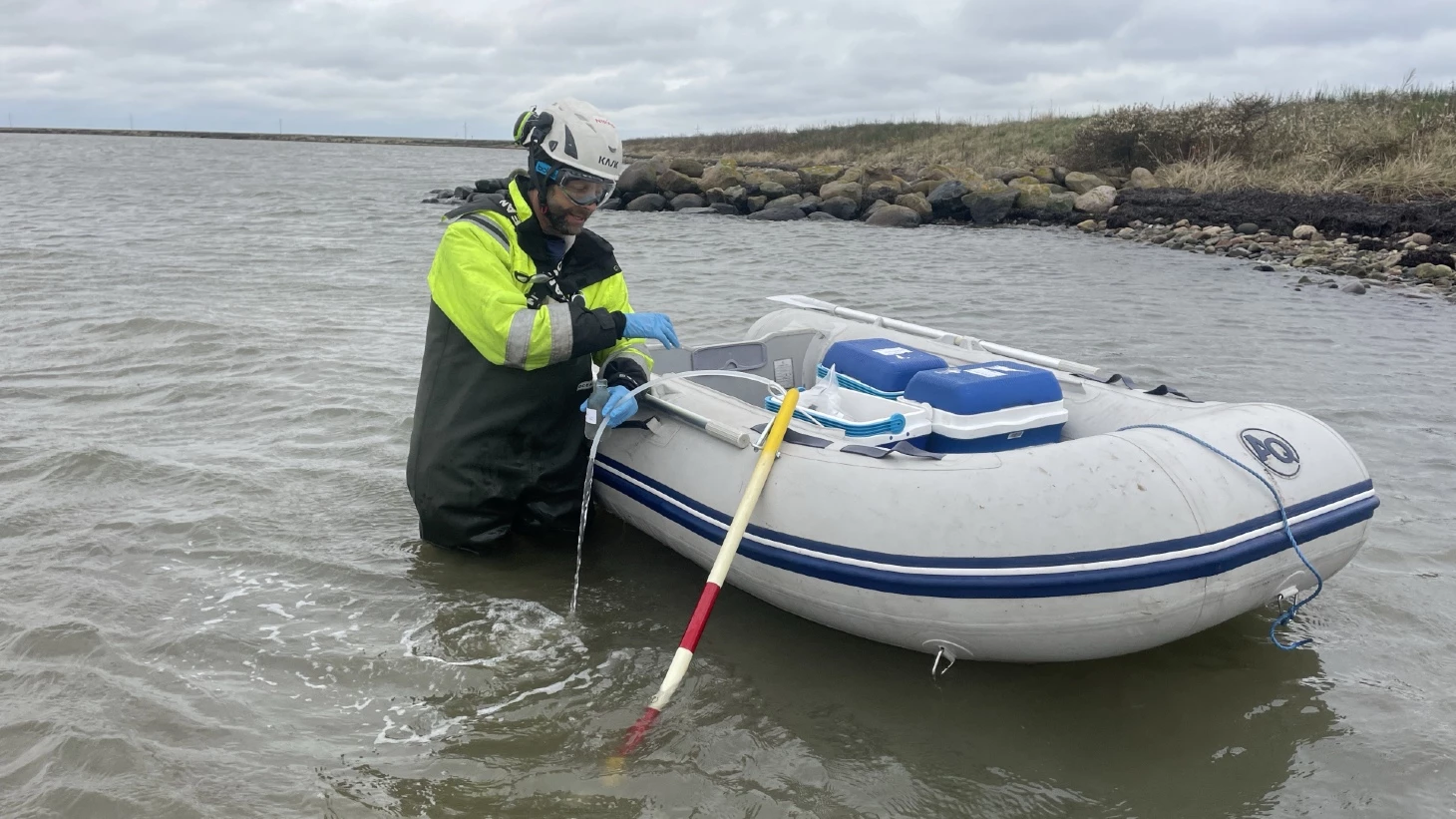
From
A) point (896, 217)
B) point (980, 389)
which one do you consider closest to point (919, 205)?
point (896, 217)

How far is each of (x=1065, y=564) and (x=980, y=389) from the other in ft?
2.79

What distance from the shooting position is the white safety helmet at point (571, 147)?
341cm

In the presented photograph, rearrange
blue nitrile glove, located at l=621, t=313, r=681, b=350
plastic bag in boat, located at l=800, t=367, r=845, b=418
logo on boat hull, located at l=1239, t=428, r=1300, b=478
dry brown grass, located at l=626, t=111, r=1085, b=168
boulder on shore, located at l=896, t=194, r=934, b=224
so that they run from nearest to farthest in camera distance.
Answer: logo on boat hull, located at l=1239, t=428, r=1300, b=478
blue nitrile glove, located at l=621, t=313, r=681, b=350
plastic bag in boat, located at l=800, t=367, r=845, b=418
boulder on shore, located at l=896, t=194, r=934, b=224
dry brown grass, located at l=626, t=111, r=1085, b=168

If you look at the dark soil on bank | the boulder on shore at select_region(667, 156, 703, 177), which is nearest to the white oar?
the dark soil on bank

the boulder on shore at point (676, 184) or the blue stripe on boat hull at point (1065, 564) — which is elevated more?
the boulder on shore at point (676, 184)

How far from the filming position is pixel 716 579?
2.98m

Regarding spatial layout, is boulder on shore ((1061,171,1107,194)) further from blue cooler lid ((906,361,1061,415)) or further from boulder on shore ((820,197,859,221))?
blue cooler lid ((906,361,1061,415))

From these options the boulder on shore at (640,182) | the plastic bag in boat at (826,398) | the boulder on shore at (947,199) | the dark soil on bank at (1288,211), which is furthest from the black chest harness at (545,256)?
the boulder on shore at (640,182)

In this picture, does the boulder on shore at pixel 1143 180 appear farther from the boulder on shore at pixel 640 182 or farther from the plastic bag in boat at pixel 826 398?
the plastic bag in boat at pixel 826 398

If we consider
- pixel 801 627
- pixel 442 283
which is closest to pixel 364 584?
pixel 442 283

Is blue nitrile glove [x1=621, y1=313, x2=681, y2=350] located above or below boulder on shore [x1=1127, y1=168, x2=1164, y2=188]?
below

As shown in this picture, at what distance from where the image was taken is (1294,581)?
3.06 meters

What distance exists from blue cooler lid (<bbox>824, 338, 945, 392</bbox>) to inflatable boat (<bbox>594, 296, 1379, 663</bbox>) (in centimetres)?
1

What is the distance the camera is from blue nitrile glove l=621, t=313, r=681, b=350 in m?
3.73
